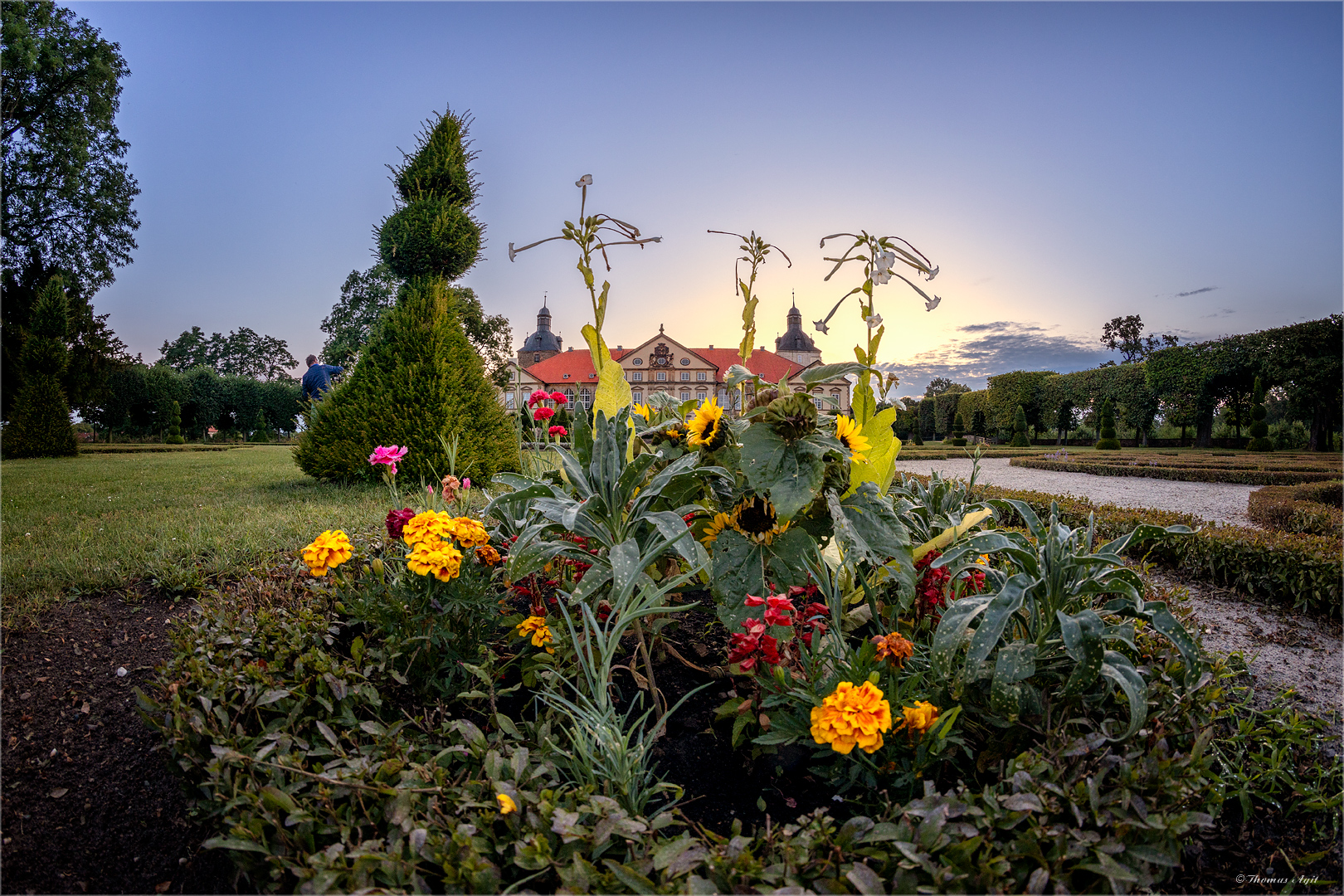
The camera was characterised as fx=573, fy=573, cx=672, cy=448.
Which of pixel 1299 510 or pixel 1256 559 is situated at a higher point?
pixel 1299 510

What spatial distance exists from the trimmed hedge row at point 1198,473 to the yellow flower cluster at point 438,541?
11044 mm

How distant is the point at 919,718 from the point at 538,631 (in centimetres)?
94

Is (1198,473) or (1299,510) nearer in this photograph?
(1299,510)

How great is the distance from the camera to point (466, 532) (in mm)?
1582

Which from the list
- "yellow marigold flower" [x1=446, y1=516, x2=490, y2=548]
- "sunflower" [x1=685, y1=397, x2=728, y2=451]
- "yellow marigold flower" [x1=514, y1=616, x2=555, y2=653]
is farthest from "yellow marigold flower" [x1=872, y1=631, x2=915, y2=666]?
"yellow marigold flower" [x1=446, y1=516, x2=490, y2=548]

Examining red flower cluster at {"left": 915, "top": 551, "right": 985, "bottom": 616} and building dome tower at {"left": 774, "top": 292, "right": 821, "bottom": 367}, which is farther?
building dome tower at {"left": 774, "top": 292, "right": 821, "bottom": 367}

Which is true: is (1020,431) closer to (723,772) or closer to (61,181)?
(723,772)

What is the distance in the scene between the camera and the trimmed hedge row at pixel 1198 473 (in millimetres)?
8281

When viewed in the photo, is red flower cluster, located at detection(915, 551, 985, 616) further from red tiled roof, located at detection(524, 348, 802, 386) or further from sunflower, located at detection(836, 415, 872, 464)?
red tiled roof, located at detection(524, 348, 802, 386)

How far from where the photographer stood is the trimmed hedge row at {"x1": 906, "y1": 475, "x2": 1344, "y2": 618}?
295 cm

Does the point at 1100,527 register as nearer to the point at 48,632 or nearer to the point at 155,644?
the point at 155,644

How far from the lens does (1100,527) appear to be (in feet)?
12.0

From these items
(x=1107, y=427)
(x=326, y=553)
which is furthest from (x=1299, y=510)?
(x=1107, y=427)

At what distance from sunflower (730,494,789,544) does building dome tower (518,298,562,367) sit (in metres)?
53.1
